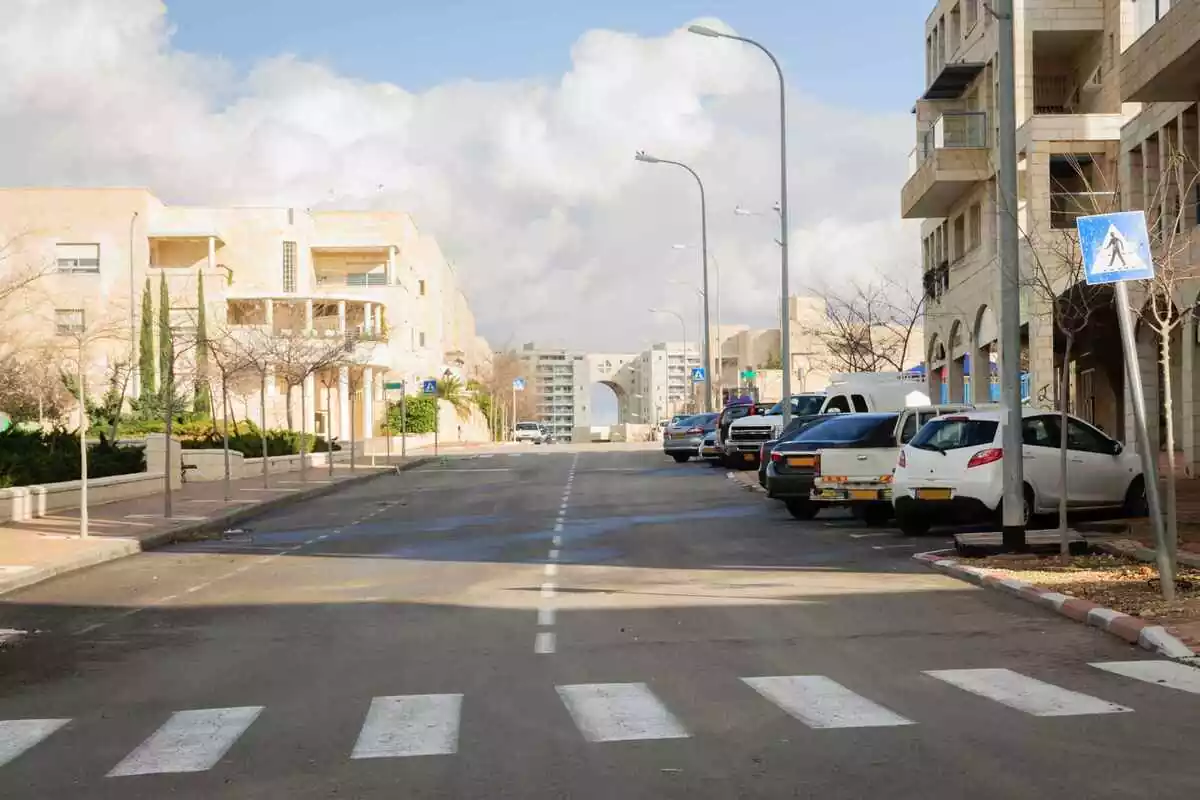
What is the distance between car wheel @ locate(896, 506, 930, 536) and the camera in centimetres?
2038

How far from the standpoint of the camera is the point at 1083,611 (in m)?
12.5

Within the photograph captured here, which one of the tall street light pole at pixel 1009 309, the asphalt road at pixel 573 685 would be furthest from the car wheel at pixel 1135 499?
the tall street light pole at pixel 1009 309

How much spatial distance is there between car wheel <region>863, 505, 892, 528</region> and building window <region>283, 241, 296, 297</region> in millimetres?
57112

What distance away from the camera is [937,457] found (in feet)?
65.4

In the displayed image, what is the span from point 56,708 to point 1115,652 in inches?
288

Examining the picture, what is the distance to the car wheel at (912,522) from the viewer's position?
20375 millimetres

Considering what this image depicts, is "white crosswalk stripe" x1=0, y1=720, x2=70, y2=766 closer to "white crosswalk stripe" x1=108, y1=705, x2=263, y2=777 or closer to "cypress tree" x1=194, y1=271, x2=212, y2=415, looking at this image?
"white crosswalk stripe" x1=108, y1=705, x2=263, y2=777

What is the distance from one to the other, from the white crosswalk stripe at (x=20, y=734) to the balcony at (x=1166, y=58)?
1893cm

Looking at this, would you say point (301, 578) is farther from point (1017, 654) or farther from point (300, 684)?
point (1017, 654)

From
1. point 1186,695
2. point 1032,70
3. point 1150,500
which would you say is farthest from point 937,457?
point 1032,70

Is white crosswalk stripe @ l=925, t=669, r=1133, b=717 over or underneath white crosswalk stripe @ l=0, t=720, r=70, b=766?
over

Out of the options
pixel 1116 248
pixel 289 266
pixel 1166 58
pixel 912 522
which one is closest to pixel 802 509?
pixel 912 522

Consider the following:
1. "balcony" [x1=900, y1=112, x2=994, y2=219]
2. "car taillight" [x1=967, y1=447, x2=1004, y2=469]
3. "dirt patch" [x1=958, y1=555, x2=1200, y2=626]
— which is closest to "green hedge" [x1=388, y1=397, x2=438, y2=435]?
"balcony" [x1=900, y1=112, x2=994, y2=219]

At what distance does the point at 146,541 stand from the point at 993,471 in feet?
40.7
